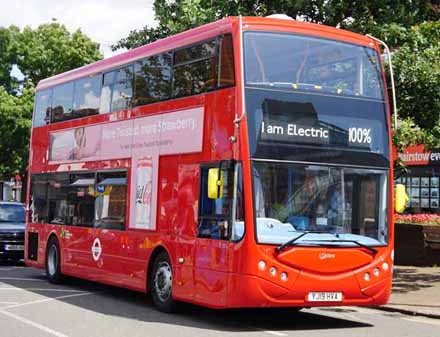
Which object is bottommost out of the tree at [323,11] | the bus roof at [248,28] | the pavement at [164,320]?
the pavement at [164,320]

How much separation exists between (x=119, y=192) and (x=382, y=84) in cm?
504

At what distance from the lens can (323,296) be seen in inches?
437

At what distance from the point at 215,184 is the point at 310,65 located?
2196 millimetres

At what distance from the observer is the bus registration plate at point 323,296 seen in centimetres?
1104

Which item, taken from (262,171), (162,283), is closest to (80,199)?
(162,283)

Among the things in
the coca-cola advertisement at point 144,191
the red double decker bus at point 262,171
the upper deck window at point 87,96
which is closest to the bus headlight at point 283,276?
the red double decker bus at point 262,171

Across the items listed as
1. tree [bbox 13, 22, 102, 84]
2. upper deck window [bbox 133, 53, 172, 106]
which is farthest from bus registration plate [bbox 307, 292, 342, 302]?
tree [bbox 13, 22, 102, 84]

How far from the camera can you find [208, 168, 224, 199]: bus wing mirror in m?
11.0

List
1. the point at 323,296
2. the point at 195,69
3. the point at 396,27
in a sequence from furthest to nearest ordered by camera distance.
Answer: the point at 396,27, the point at 195,69, the point at 323,296

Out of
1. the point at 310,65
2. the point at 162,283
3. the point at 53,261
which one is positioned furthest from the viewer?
the point at 53,261

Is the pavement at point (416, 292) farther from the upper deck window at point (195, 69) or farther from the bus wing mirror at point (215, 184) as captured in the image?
the upper deck window at point (195, 69)

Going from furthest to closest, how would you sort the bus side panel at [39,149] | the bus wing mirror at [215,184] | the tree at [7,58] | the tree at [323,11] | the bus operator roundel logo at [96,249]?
the tree at [7,58] → the bus side panel at [39,149] → the tree at [323,11] → the bus operator roundel logo at [96,249] → the bus wing mirror at [215,184]

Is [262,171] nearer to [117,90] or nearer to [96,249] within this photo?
[117,90]

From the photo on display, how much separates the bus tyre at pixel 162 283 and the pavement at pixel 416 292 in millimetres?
3886
